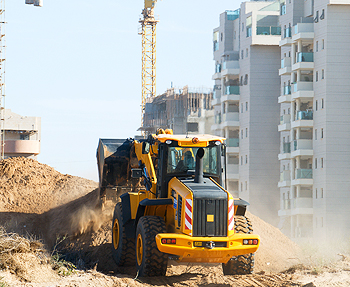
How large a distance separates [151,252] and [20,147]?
7618 cm

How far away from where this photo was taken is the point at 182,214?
666 inches

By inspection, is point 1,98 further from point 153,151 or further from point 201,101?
point 153,151

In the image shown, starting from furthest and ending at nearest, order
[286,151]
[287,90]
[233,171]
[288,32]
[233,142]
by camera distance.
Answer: [233,171] < [233,142] < [287,90] < [286,151] < [288,32]

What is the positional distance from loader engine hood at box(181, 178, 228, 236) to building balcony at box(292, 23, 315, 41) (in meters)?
38.7

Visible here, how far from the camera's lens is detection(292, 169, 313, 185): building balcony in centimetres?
5294

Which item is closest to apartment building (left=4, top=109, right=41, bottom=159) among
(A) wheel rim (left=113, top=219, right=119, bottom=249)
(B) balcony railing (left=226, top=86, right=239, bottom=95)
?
(B) balcony railing (left=226, top=86, right=239, bottom=95)

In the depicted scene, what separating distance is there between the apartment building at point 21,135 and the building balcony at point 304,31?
47.9 meters

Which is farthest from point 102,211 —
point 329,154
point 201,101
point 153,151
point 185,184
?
point 201,101

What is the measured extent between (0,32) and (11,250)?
185 ft

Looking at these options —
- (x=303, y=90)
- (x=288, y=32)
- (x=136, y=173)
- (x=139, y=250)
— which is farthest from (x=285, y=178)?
(x=139, y=250)

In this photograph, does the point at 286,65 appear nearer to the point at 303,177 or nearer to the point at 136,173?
the point at 303,177

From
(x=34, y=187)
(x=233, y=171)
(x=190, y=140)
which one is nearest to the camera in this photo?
(x=190, y=140)

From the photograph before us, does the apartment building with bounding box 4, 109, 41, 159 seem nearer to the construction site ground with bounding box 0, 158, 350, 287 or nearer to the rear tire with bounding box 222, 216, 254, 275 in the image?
the construction site ground with bounding box 0, 158, 350, 287

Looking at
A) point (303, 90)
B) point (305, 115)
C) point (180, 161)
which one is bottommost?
point (180, 161)
